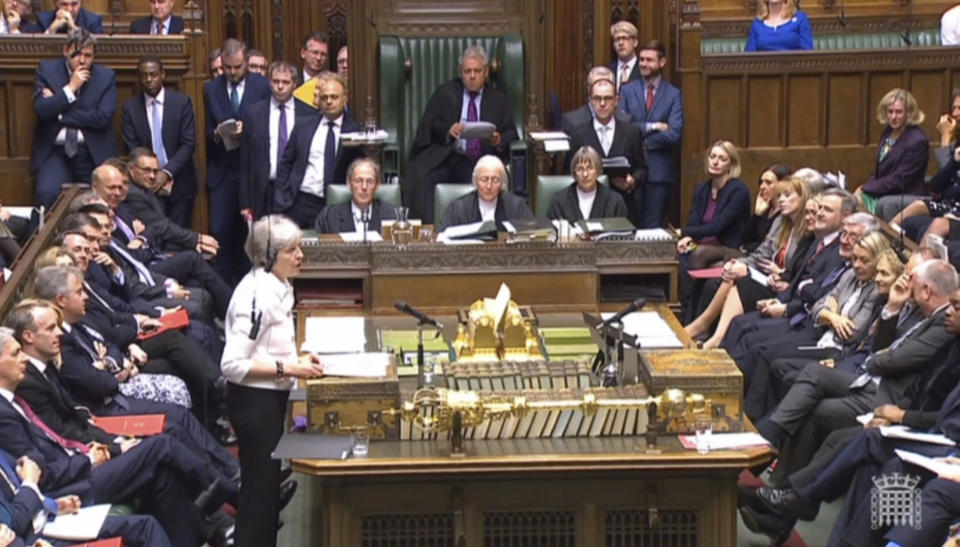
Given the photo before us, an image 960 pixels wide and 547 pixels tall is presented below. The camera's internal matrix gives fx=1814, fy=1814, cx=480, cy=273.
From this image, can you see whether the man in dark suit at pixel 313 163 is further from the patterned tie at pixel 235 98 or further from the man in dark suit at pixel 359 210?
the man in dark suit at pixel 359 210

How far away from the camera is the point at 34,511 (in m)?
6.32

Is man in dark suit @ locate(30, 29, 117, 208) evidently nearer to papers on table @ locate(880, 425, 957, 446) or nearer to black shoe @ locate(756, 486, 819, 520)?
black shoe @ locate(756, 486, 819, 520)

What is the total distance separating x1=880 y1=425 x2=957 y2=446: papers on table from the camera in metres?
7.14

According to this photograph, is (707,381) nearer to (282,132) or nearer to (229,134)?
(282,132)

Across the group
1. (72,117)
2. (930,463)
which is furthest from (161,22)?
(930,463)

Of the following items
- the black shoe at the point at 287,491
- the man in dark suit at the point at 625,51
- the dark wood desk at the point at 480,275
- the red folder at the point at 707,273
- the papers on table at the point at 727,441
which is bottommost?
the black shoe at the point at 287,491

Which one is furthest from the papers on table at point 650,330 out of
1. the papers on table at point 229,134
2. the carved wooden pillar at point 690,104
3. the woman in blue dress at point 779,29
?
the woman in blue dress at point 779,29

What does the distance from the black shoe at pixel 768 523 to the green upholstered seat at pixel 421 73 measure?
487 centimetres

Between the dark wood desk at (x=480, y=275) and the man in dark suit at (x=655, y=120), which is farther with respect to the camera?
the man in dark suit at (x=655, y=120)

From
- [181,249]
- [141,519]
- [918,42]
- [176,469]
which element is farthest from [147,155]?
[918,42]

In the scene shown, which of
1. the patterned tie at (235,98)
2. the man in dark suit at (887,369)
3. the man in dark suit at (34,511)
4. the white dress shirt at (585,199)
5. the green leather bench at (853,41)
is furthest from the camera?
the green leather bench at (853,41)

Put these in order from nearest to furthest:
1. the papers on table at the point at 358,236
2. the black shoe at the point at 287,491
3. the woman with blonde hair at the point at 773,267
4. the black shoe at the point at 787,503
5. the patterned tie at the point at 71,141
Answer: the black shoe at the point at 787,503, the black shoe at the point at 287,491, the papers on table at the point at 358,236, the woman with blonde hair at the point at 773,267, the patterned tie at the point at 71,141

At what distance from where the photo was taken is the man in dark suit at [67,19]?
11984 mm

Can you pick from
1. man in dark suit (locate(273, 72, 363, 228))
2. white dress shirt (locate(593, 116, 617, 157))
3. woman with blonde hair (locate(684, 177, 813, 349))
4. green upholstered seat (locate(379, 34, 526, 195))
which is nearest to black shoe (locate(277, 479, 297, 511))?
woman with blonde hair (locate(684, 177, 813, 349))
